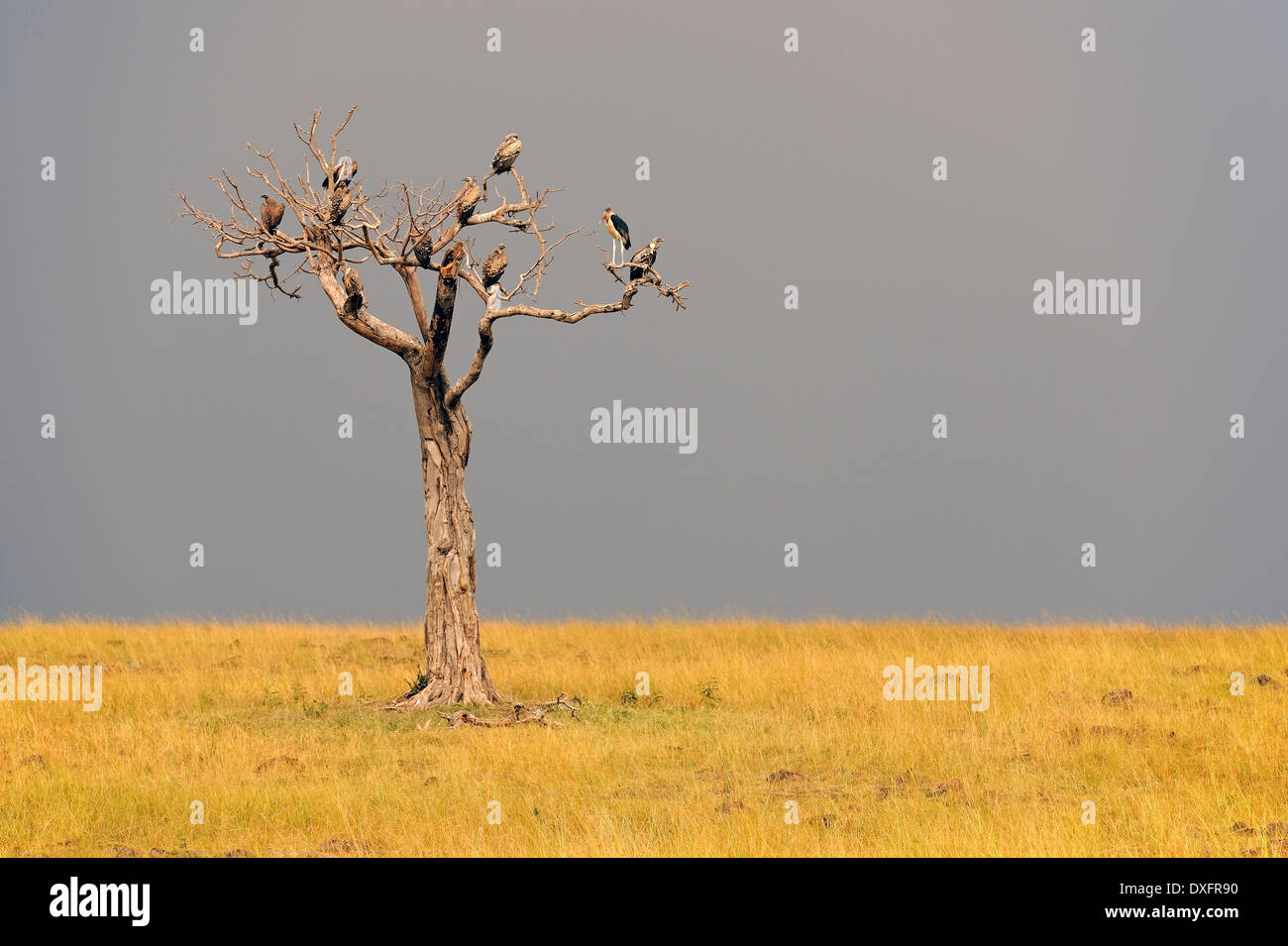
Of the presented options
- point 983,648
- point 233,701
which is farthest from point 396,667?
point 983,648

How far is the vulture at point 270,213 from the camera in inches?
742

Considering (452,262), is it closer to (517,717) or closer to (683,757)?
(517,717)

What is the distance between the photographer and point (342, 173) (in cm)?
1827

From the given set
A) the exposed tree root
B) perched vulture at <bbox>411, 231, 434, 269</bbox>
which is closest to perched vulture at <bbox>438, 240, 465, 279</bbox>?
perched vulture at <bbox>411, 231, 434, 269</bbox>

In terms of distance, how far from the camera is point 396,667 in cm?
2155

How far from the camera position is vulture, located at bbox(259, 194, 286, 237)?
18.8 meters

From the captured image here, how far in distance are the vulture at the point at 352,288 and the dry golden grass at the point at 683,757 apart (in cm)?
549

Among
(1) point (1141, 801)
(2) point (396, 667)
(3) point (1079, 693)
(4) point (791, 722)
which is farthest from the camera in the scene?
(2) point (396, 667)

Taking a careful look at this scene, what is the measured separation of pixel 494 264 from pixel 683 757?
23.7ft
